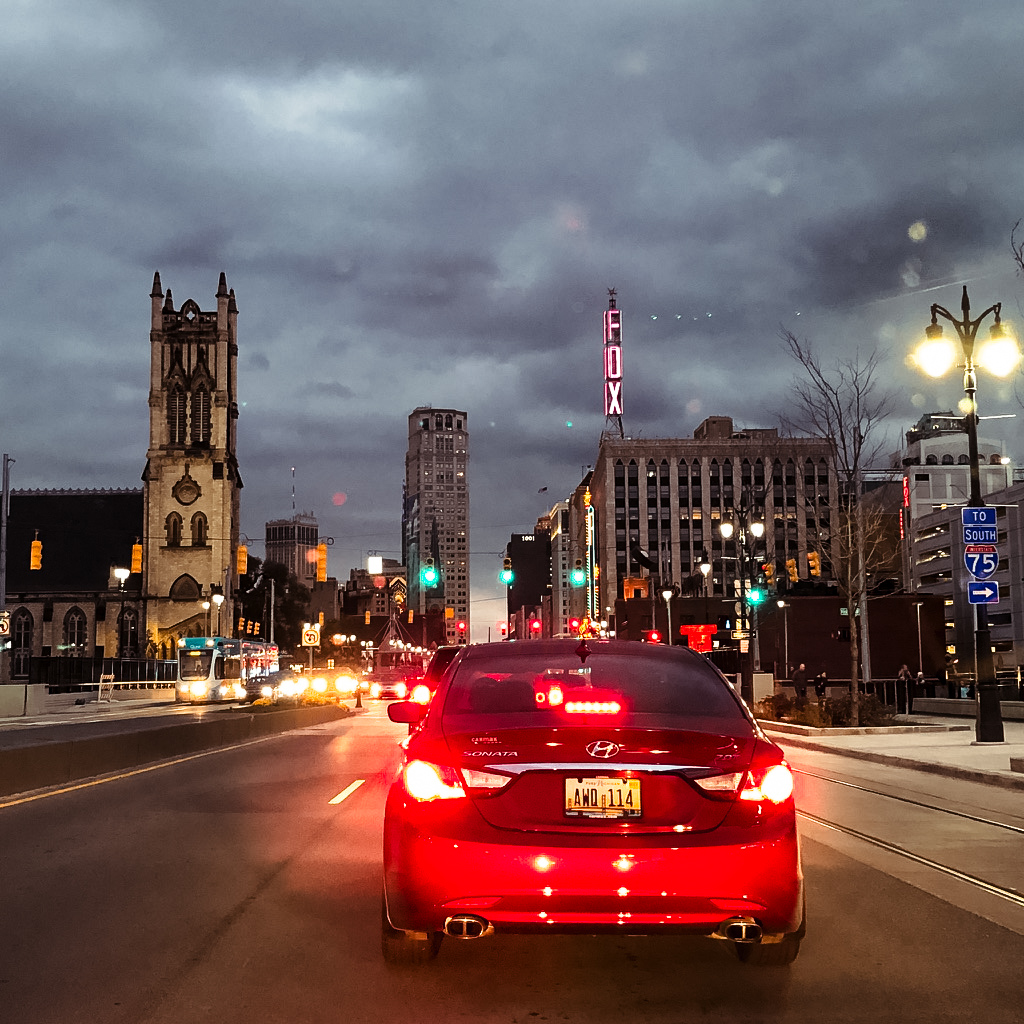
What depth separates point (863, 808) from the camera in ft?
43.1

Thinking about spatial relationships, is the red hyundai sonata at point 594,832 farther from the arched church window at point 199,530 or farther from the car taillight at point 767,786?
the arched church window at point 199,530

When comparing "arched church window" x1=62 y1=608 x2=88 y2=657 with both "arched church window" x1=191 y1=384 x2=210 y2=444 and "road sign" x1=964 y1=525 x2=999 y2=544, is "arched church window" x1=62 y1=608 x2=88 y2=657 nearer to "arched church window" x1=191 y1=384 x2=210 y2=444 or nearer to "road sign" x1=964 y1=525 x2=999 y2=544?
"arched church window" x1=191 y1=384 x2=210 y2=444

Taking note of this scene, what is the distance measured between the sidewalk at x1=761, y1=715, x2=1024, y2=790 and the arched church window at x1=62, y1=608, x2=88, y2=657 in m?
94.9

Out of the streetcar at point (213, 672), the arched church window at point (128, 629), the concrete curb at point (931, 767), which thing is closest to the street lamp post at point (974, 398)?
the concrete curb at point (931, 767)

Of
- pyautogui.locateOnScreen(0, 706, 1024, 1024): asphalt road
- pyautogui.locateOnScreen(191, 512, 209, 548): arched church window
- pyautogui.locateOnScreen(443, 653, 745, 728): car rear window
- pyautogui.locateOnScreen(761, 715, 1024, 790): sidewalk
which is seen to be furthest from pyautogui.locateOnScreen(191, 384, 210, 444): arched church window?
pyautogui.locateOnScreen(443, 653, 745, 728): car rear window

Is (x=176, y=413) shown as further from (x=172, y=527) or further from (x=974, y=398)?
(x=974, y=398)

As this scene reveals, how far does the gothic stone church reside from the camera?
350 ft

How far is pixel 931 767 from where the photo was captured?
17.6 m

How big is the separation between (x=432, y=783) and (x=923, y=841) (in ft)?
22.8

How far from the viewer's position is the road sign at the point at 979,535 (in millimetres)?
20688

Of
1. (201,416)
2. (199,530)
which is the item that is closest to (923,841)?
(199,530)

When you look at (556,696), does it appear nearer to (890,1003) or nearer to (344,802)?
(890,1003)

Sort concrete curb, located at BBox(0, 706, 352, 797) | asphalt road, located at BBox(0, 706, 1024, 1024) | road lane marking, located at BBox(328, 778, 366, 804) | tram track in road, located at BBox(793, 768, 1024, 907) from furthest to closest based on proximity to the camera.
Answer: concrete curb, located at BBox(0, 706, 352, 797), road lane marking, located at BBox(328, 778, 366, 804), tram track in road, located at BBox(793, 768, 1024, 907), asphalt road, located at BBox(0, 706, 1024, 1024)

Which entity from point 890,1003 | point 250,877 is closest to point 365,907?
point 250,877
